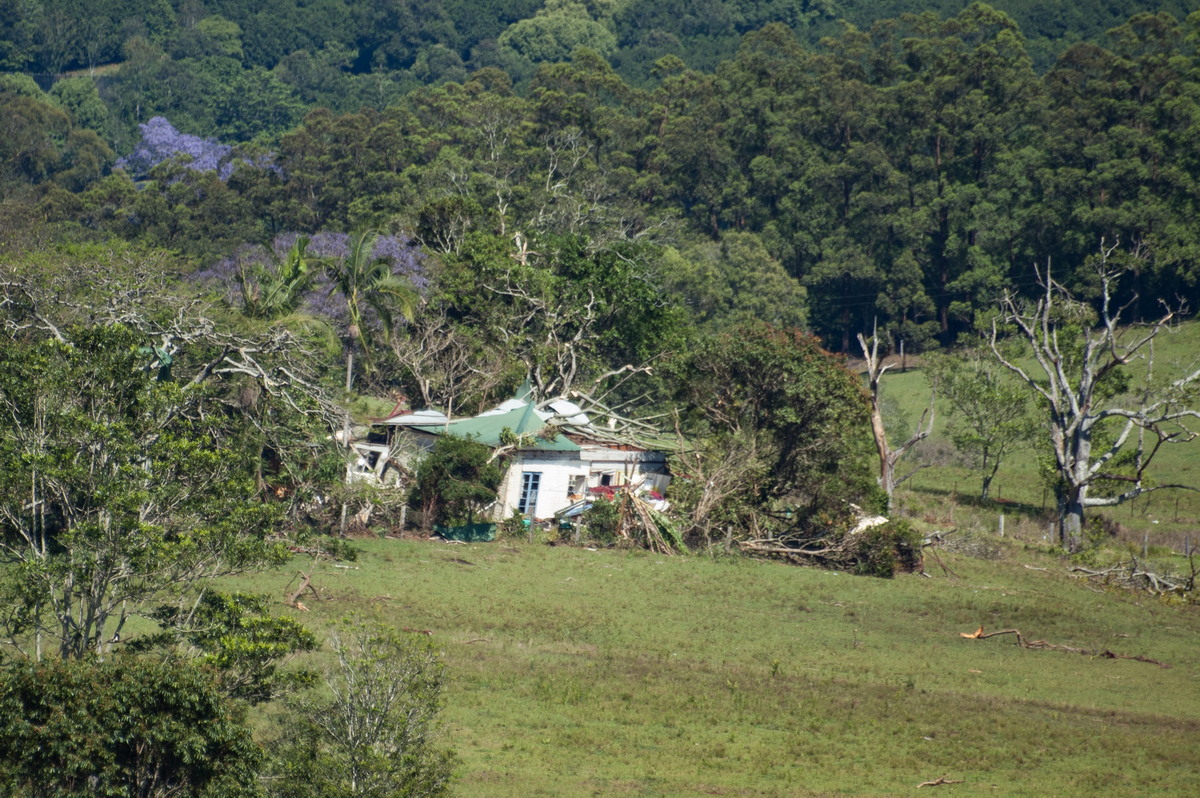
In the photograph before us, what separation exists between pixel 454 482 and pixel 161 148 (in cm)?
7778

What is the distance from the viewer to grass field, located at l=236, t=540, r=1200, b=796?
15445mm

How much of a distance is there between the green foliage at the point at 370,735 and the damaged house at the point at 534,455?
19028 mm

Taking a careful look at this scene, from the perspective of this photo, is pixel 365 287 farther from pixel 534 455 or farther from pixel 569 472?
pixel 569 472

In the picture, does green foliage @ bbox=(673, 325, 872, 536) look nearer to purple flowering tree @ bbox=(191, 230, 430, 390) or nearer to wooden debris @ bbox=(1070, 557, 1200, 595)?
wooden debris @ bbox=(1070, 557, 1200, 595)

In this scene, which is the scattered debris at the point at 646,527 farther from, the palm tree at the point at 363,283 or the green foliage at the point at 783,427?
the palm tree at the point at 363,283

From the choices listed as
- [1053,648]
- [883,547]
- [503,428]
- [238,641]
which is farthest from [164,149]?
[238,641]

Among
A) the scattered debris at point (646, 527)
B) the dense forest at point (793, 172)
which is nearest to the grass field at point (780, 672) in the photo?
the scattered debris at point (646, 527)

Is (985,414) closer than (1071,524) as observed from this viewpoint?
No

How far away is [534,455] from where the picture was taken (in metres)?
32.9

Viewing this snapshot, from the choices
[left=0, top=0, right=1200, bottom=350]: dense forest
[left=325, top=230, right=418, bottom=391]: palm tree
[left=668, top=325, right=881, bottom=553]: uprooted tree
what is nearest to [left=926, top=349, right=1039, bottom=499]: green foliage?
[left=668, top=325, right=881, bottom=553]: uprooted tree

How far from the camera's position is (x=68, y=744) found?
11445mm

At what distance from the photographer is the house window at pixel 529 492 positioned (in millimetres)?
33031

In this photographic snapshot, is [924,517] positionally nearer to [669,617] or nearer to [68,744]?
[669,617]

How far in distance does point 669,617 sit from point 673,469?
32.3ft
